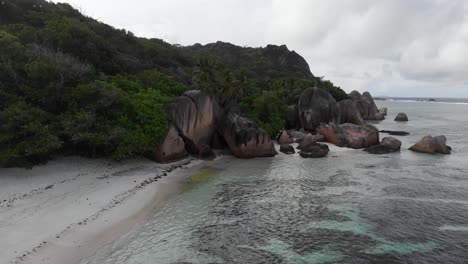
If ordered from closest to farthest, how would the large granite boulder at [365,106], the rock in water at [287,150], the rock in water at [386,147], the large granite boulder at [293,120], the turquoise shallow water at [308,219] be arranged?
the turquoise shallow water at [308,219] < the rock in water at [287,150] < the rock in water at [386,147] < the large granite boulder at [293,120] < the large granite boulder at [365,106]

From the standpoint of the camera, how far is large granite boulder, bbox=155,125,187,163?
25453mm

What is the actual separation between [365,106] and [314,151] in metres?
55.5

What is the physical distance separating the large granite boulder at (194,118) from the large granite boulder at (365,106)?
190 feet

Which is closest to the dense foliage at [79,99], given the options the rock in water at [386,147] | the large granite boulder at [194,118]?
the large granite boulder at [194,118]

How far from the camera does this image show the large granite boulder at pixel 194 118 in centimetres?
2747

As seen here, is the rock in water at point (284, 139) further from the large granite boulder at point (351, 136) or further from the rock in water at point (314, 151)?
the rock in water at point (314, 151)

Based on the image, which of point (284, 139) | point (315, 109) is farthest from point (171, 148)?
point (315, 109)

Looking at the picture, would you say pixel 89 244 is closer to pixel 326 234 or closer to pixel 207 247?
pixel 207 247

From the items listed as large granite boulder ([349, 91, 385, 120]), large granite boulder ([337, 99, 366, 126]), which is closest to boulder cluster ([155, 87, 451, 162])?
large granite boulder ([337, 99, 366, 126])

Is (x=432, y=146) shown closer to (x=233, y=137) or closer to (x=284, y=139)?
(x=284, y=139)

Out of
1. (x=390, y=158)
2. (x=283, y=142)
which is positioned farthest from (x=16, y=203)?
(x=390, y=158)

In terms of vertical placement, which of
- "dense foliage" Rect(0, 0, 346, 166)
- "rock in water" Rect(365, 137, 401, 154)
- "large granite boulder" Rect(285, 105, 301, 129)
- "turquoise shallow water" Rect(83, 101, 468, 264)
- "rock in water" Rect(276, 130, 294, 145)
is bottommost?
"turquoise shallow water" Rect(83, 101, 468, 264)

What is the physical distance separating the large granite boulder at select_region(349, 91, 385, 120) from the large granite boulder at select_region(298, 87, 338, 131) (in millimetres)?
33473

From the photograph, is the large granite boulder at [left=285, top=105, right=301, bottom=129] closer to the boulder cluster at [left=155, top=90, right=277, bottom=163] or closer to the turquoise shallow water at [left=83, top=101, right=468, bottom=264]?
the boulder cluster at [left=155, top=90, right=277, bottom=163]
